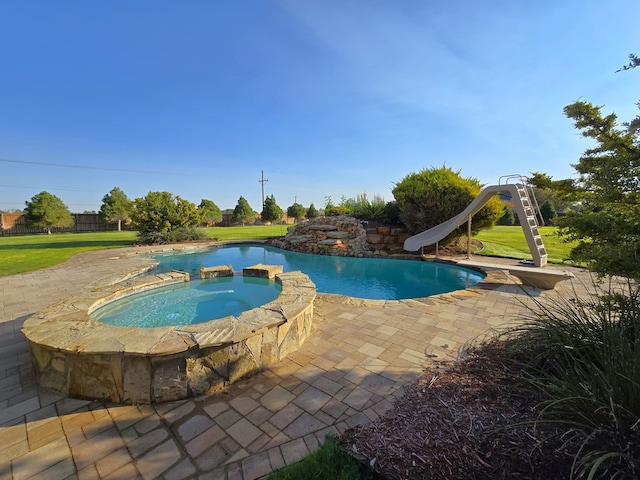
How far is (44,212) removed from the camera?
21.4 m

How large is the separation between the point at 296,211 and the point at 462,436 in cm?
3343

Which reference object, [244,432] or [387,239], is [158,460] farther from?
[387,239]

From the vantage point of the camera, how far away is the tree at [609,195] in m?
1.79

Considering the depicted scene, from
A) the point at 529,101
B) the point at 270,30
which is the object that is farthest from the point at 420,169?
the point at 270,30

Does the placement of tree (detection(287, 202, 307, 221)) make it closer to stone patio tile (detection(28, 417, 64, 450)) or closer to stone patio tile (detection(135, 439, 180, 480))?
stone patio tile (detection(28, 417, 64, 450))

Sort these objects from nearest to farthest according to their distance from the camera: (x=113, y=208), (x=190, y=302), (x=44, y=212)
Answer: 1. (x=190, y=302)
2. (x=44, y=212)
3. (x=113, y=208)

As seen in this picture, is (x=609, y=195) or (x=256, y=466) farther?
(x=609, y=195)

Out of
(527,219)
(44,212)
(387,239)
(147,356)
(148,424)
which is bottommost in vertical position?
(148,424)

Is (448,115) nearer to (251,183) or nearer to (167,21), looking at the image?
(167,21)

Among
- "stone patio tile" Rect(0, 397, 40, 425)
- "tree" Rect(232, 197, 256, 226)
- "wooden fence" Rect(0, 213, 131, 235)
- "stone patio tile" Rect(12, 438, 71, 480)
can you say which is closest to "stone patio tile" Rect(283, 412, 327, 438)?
"stone patio tile" Rect(12, 438, 71, 480)

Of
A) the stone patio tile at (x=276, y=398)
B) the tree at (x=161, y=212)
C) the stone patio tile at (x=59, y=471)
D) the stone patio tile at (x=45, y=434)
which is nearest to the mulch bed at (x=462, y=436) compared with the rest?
the stone patio tile at (x=276, y=398)

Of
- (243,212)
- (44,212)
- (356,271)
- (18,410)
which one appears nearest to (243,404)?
(18,410)

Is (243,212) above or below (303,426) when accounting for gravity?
above

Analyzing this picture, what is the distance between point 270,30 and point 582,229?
778cm
